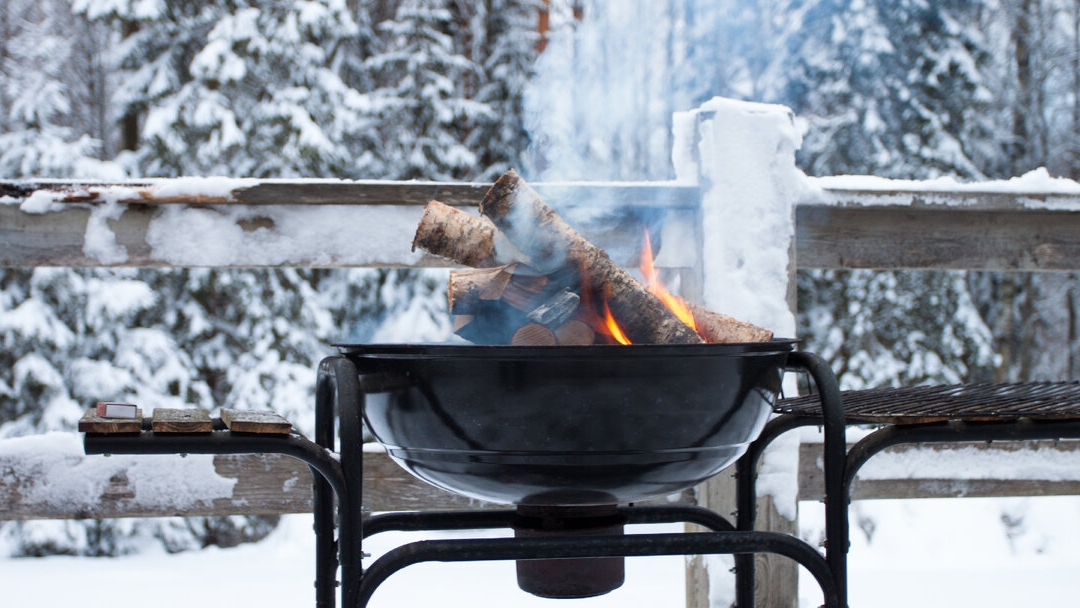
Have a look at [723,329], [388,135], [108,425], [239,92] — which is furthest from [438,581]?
[388,135]

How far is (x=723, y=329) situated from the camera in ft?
4.80

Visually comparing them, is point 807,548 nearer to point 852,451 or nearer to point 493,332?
point 852,451

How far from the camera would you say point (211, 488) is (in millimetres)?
1888

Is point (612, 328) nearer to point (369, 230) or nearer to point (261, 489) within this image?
point (369, 230)

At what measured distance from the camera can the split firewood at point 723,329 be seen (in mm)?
1441

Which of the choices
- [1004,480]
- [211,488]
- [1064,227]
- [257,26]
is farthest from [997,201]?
[257,26]

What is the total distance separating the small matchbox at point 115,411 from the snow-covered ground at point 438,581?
65.7 inches

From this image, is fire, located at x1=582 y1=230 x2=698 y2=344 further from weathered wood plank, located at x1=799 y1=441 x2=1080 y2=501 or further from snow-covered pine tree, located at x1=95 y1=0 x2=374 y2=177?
snow-covered pine tree, located at x1=95 y1=0 x2=374 y2=177

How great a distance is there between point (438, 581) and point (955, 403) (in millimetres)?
2046

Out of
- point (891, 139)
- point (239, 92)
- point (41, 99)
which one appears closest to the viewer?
point (41, 99)

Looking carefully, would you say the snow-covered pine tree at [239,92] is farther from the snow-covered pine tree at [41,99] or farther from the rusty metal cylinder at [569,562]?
the rusty metal cylinder at [569,562]

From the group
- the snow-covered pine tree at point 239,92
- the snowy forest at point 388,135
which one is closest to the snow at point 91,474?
the snowy forest at point 388,135

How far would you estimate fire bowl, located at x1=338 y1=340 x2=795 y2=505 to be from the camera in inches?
43.6

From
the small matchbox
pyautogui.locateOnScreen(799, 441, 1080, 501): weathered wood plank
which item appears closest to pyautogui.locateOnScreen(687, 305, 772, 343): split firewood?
pyautogui.locateOnScreen(799, 441, 1080, 501): weathered wood plank
